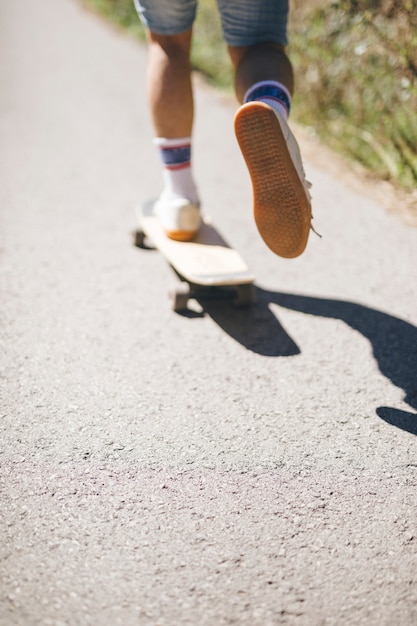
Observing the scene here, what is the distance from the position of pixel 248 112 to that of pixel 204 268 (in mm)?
608

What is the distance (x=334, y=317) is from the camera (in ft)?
7.45

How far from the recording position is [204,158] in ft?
12.8

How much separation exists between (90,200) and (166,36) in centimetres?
119

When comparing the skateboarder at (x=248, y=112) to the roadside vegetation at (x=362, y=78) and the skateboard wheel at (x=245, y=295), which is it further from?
the roadside vegetation at (x=362, y=78)

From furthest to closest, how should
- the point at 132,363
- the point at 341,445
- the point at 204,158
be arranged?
1. the point at 204,158
2. the point at 132,363
3. the point at 341,445

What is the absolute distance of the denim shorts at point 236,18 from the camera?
206 cm

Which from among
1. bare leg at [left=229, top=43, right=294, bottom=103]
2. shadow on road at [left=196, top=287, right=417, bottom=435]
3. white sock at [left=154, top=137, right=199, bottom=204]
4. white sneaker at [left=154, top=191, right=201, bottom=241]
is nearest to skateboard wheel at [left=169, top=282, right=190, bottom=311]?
shadow on road at [left=196, top=287, right=417, bottom=435]

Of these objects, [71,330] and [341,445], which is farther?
[71,330]

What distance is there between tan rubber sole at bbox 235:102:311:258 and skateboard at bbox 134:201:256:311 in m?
0.35

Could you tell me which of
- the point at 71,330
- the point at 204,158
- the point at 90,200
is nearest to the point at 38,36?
the point at 204,158

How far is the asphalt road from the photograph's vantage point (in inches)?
49.5

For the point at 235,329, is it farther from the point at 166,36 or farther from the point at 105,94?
the point at 105,94

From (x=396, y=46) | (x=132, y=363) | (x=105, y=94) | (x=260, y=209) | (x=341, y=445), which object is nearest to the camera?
(x=341, y=445)

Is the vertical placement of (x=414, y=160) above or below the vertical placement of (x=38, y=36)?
above
